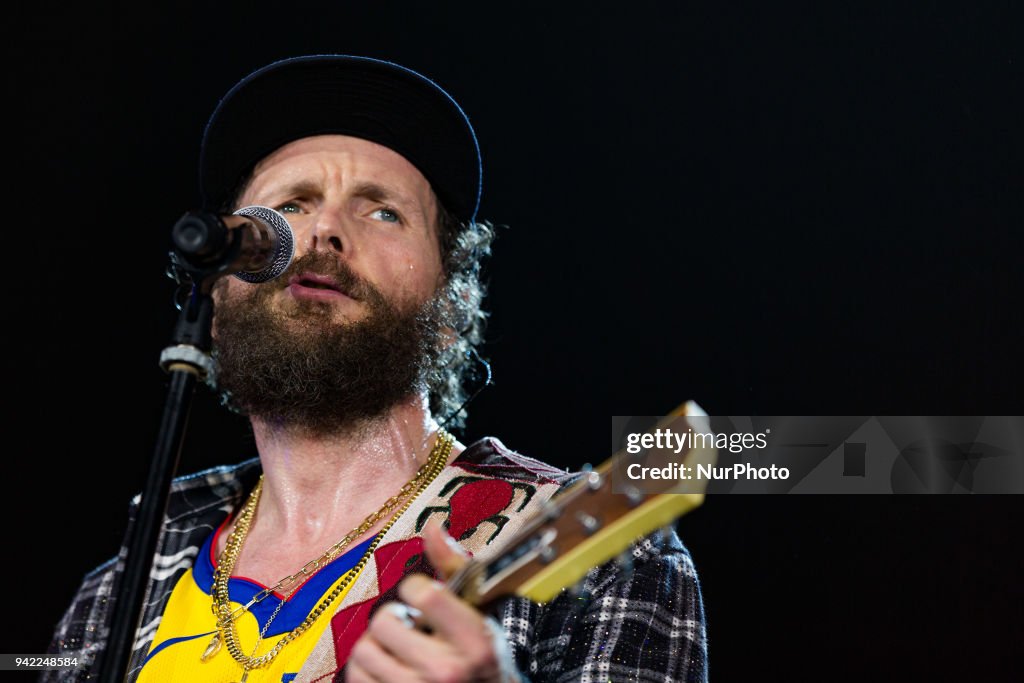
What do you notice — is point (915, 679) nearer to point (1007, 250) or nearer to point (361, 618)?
point (1007, 250)

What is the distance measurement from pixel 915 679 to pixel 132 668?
2.32 metres

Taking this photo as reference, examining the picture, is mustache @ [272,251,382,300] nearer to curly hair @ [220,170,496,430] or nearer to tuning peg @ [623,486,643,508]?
curly hair @ [220,170,496,430]

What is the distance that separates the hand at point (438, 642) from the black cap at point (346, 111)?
1724 millimetres

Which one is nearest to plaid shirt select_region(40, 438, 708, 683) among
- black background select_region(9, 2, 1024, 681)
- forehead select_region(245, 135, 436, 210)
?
forehead select_region(245, 135, 436, 210)

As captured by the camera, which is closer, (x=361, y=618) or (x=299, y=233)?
(x=361, y=618)

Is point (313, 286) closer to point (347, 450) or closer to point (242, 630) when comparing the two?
point (347, 450)

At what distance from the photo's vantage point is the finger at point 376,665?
133cm

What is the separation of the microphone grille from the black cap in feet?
3.44

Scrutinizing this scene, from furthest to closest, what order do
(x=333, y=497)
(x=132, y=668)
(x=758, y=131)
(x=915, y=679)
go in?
(x=758, y=131) → (x=915, y=679) → (x=333, y=497) → (x=132, y=668)

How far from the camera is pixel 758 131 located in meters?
3.62

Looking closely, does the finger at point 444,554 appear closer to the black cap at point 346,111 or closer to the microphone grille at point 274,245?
the microphone grille at point 274,245

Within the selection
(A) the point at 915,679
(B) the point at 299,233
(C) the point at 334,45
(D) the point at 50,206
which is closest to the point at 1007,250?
(A) the point at 915,679

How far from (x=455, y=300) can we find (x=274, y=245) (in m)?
1.28

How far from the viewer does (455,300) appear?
305cm
